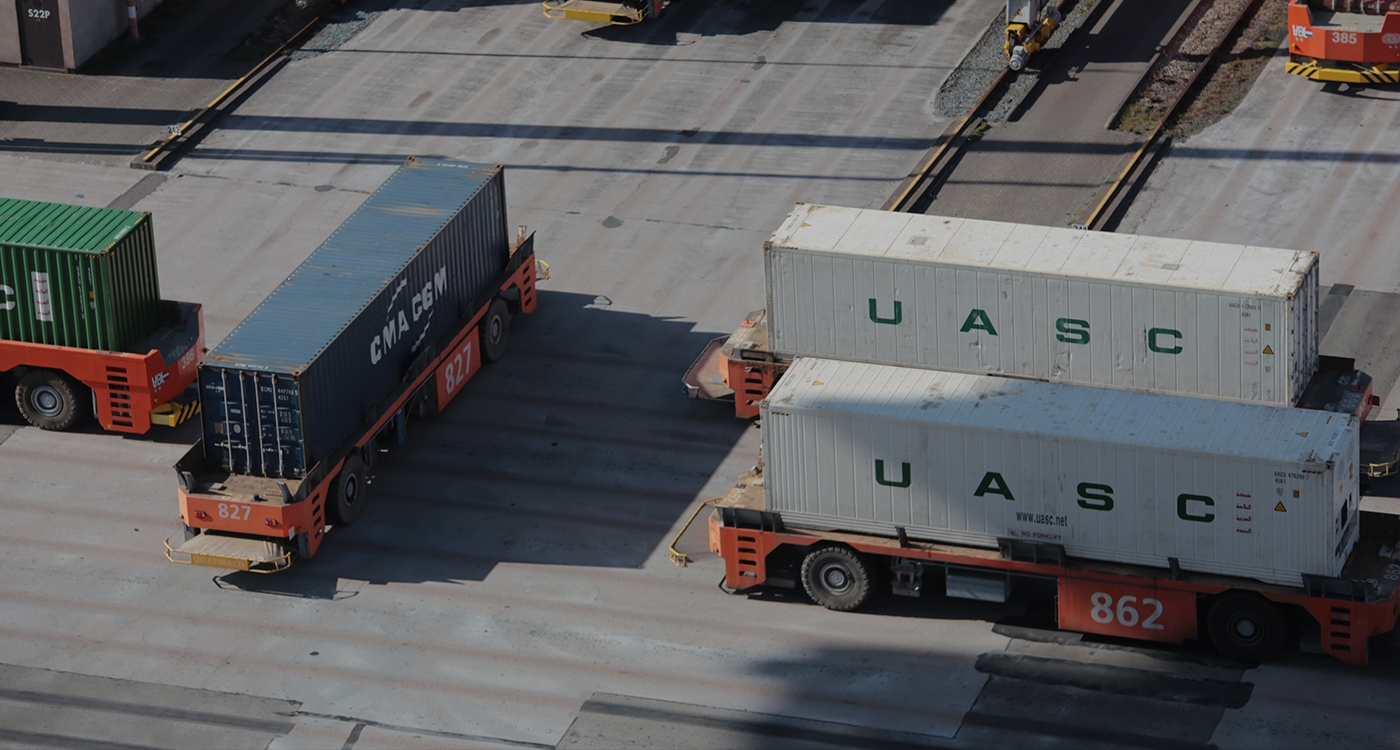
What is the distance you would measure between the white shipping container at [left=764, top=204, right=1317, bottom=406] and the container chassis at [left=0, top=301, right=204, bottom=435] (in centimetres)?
1071

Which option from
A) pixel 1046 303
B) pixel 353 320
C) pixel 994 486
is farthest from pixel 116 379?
pixel 1046 303

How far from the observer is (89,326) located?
124 ft

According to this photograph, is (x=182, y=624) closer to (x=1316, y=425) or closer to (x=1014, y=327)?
(x=1014, y=327)

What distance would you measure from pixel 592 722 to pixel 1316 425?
11.2 meters

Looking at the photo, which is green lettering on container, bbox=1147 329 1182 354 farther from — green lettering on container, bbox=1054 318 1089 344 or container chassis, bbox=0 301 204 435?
container chassis, bbox=0 301 204 435

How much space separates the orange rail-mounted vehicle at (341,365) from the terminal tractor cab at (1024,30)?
50.1 feet

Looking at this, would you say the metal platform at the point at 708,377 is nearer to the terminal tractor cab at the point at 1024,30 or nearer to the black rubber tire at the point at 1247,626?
the black rubber tire at the point at 1247,626

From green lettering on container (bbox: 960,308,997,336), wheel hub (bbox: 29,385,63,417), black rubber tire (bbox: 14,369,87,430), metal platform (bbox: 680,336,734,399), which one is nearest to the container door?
black rubber tire (bbox: 14,369,87,430)

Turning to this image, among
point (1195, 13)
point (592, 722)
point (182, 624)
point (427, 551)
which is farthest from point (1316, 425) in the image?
point (1195, 13)

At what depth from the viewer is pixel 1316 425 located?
101 ft

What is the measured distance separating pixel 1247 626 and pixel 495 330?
16.2 m

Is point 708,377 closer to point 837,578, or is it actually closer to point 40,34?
point 837,578

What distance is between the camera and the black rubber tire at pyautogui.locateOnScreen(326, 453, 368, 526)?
116 ft

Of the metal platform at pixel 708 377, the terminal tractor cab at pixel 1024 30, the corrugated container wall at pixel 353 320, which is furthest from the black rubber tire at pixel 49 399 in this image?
the terminal tractor cab at pixel 1024 30
